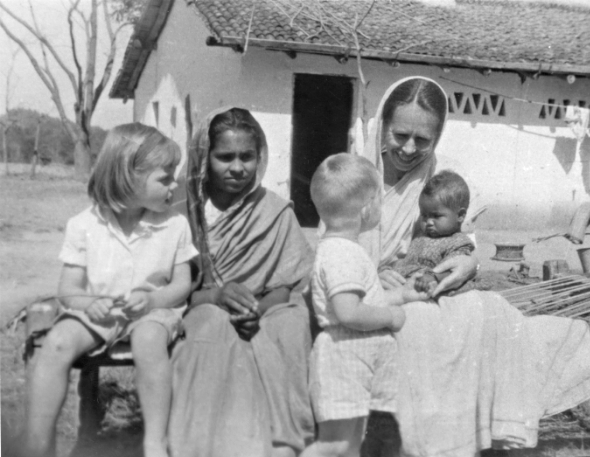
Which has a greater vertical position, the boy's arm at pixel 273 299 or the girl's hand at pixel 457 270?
the girl's hand at pixel 457 270

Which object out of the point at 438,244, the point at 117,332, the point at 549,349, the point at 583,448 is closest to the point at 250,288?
the point at 117,332

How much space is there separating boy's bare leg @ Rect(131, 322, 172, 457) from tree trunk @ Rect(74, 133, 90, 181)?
5964 mm

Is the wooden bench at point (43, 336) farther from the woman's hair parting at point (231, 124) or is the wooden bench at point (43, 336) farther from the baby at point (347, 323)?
the woman's hair parting at point (231, 124)

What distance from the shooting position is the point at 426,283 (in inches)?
105

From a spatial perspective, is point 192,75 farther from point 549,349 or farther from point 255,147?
point 549,349

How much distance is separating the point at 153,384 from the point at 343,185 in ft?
3.14

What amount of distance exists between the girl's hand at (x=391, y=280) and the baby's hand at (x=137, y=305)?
39.4 inches

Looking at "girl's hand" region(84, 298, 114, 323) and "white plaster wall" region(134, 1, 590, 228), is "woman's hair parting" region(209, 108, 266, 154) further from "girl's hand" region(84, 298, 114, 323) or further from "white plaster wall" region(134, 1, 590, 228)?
"white plaster wall" region(134, 1, 590, 228)

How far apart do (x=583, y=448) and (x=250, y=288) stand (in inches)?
66.9

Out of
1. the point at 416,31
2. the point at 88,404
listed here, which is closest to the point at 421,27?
the point at 416,31

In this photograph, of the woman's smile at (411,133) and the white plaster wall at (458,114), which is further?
the white plaster wall at (458,114)

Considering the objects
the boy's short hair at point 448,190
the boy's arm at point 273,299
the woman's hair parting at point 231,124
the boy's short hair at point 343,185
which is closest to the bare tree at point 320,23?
the boy's short hair at point 448,190

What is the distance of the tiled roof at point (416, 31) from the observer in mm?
8312

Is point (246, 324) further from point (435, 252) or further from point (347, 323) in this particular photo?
point (435, 252)
